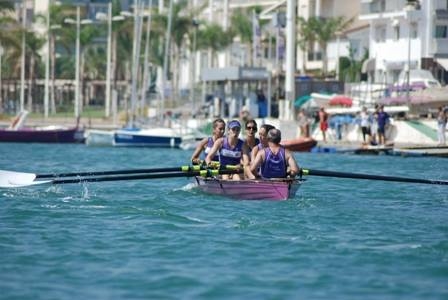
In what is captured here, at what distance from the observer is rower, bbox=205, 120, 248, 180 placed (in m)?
27.8

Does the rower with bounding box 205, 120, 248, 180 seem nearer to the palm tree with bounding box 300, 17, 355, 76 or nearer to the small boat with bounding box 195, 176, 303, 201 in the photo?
the small boat with bounding box 195, 176, 303, 201

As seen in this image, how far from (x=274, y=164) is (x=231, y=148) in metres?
1.72

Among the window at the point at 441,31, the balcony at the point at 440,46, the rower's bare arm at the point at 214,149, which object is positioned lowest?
the rower's bare arm at the point at 214,149

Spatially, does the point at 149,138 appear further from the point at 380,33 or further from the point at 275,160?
the point at 275,160

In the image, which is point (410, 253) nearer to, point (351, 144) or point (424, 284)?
point (424, 284)

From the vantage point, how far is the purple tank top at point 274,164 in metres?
26.4

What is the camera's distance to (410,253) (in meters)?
20.6

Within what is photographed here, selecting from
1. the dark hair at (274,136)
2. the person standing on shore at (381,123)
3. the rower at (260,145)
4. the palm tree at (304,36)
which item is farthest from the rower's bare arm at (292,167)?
the palm tree at (304,36)

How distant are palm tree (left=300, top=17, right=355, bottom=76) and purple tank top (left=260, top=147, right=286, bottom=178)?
247 ft

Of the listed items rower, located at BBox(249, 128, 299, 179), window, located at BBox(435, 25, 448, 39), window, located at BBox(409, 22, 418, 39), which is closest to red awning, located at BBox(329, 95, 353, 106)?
window, located at BBox(435, 25, 448, 39)

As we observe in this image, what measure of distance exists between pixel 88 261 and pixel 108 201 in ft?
30.0

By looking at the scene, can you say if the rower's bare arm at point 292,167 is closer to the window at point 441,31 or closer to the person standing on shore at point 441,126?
the person standing on shore at point 441,126

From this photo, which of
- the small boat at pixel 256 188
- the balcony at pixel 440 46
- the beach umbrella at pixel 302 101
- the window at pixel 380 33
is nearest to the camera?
the small boat at pixel 256 188

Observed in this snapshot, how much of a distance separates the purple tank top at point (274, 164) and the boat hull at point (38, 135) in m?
41.9
